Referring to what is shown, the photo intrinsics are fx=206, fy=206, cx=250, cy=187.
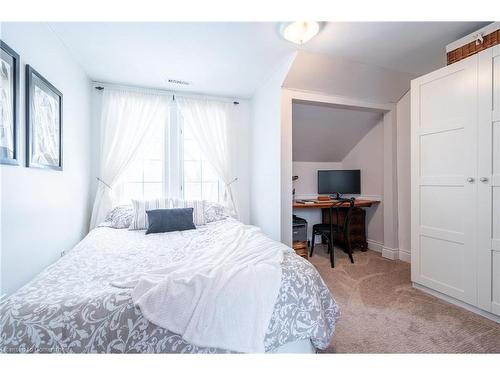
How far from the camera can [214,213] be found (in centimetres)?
285

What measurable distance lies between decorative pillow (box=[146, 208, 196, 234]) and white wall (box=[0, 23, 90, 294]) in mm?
782

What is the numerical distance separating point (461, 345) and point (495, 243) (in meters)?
0.82

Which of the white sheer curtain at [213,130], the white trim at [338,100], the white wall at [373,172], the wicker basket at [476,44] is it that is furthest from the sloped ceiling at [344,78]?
the white sheer curtain at [213,130]

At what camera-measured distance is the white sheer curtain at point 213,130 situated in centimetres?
312

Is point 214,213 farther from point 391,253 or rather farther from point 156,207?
point 391,253

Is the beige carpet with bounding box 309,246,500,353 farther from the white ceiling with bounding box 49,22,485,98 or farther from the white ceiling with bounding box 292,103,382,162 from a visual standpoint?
the white ceiling with bounding box 49,22,485,98

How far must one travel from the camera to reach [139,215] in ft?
8.07

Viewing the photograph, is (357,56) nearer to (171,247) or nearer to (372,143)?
(372,143)

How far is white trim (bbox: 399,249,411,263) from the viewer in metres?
2.91

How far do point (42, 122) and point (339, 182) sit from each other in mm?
3916

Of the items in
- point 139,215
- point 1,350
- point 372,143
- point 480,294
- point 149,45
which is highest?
point 149,45

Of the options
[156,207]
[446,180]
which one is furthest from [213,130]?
[446,180]

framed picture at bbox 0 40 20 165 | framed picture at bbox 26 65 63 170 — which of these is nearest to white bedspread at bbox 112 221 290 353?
framed picture at bbox 0 40 20 165
